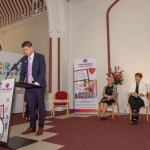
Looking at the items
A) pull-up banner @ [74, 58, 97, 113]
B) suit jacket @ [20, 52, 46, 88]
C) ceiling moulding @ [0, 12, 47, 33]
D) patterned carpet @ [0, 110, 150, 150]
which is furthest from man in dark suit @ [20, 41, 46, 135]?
ceiling moulding @ [0, 12, 47, 33]

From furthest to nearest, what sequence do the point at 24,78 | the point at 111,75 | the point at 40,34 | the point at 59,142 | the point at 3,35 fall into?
the point at 3,35
the point at 40,34
the point at 111,75
the point at 24,78
the point at 59,142

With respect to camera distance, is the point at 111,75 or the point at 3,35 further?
the point at 3,35

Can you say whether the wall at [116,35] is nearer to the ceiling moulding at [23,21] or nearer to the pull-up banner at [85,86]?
the pull-up banner at [85,86]

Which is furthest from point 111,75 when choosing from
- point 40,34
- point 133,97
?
point 40,34

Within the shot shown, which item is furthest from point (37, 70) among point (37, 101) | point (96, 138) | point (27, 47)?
point (96, 138)

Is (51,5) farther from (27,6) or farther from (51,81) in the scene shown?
(51,81)

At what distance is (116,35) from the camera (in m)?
7.01

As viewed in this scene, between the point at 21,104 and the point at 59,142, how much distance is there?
4.57 meters

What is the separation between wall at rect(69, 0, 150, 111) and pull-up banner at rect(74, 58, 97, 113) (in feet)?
1.94

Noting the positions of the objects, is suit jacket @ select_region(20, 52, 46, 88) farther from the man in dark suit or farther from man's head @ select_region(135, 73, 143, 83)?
man's head @ select_region(135, 73, 143, 83)

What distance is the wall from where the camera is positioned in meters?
6.50

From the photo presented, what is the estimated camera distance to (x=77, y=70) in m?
7.06

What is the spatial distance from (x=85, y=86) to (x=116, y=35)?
6.41ft

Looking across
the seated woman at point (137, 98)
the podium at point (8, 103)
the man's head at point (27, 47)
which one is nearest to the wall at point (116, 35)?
the seated woman at point (137, 98)
